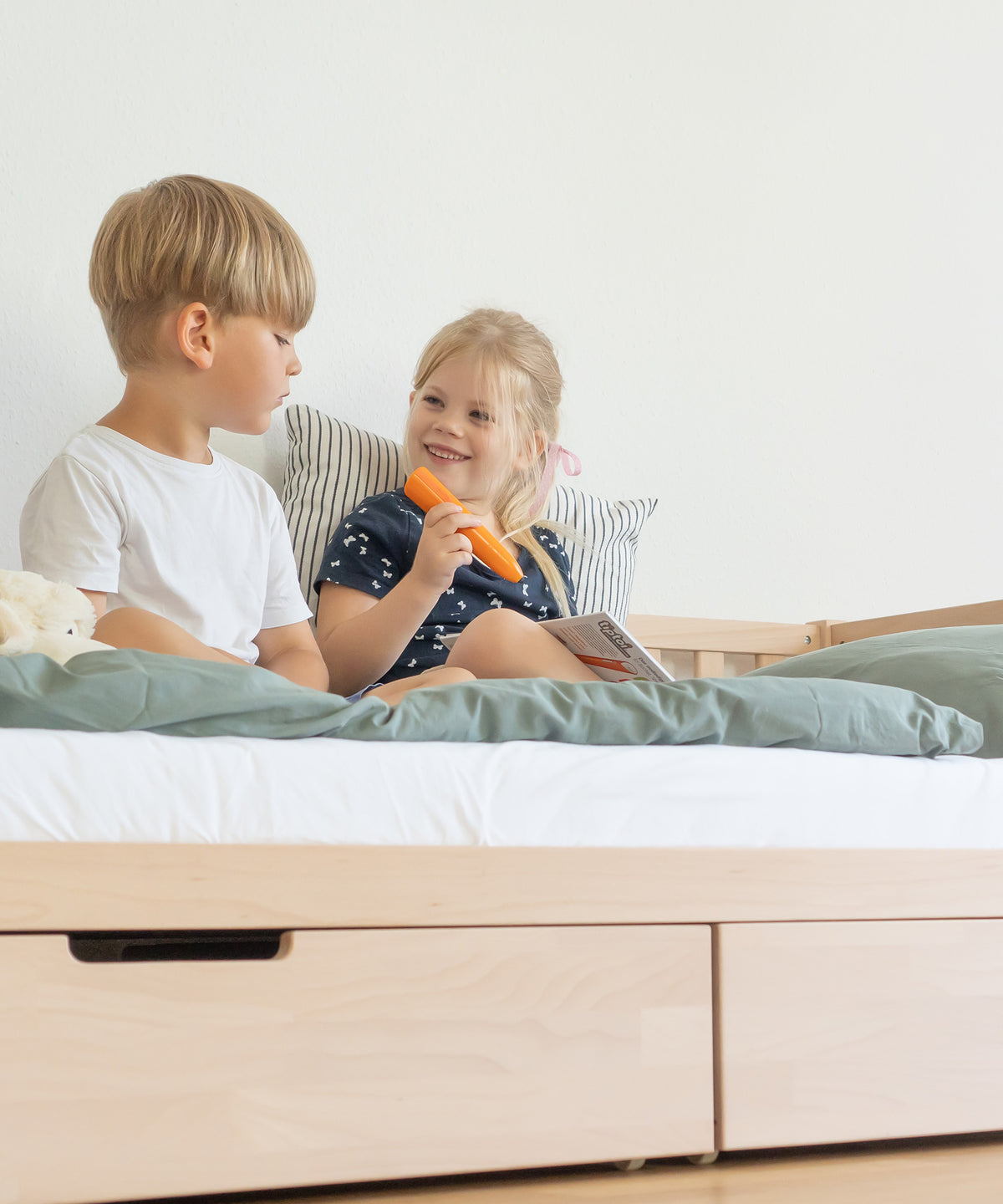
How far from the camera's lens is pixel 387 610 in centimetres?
108

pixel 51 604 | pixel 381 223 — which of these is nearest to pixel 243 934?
pixel 51 604

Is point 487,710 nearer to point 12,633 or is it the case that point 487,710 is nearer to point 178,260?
point 12,633

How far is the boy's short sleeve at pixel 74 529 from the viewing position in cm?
96

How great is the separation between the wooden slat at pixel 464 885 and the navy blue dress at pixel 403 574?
1.93 ft

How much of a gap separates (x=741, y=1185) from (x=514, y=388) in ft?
3.04

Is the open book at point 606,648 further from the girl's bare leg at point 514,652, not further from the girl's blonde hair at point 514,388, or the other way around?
the girl's blonde hair at point 514,388

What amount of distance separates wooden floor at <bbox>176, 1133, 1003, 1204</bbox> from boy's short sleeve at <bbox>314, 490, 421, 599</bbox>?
0.68 meters

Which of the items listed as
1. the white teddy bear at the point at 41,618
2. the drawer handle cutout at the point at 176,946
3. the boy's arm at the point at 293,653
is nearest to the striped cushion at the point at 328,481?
the boy's arm at the point at 293,653

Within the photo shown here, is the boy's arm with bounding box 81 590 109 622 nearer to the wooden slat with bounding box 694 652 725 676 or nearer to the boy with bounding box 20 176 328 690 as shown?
the boy with bounding box 20 176 328 690

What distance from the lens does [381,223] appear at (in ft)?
4.64

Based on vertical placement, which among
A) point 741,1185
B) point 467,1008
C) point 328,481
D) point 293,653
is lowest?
point 741,1185

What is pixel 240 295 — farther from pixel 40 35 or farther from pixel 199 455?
pixel 40 35

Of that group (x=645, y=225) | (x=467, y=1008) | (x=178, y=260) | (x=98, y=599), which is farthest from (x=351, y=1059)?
(x=645, y=225)

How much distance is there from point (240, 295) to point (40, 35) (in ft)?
1.46
